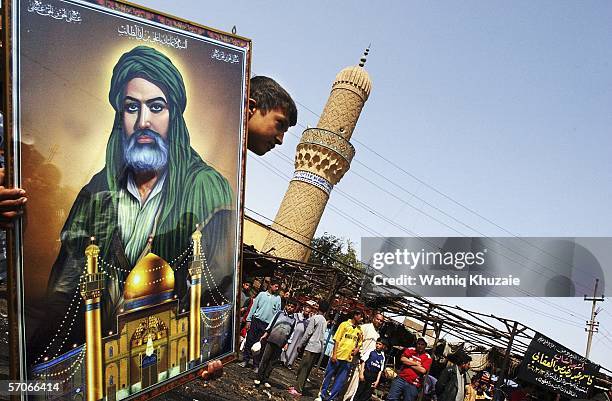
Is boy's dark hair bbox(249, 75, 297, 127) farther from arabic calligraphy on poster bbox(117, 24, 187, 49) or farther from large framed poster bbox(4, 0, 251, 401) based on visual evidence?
arabic calligraphy on poster bbox(117, 24, 187, 49)

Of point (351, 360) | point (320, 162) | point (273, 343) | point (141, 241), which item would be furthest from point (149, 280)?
point (320, 162)

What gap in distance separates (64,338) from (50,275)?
0.84 ft

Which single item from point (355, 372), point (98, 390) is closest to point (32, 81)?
point (98, 390)

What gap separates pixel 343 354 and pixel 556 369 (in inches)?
230

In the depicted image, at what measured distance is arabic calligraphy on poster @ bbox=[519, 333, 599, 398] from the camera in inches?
473

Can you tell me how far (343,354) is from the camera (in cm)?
937

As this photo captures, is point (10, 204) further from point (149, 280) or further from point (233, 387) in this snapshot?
point (233, 387)

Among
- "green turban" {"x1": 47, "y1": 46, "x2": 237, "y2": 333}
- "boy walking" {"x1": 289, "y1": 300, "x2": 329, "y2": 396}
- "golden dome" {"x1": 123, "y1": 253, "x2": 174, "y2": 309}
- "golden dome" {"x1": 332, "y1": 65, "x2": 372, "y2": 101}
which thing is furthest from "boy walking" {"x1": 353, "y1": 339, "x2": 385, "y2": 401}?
"golden dome" {"x1": 332, "y1": 65, "x2": 372, "y2": 101}

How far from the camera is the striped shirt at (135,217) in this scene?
94.0 inches

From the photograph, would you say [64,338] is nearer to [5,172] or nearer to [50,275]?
[50,275]

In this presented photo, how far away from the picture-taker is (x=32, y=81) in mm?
2002

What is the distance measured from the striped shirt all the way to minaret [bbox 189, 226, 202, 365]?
34 cm

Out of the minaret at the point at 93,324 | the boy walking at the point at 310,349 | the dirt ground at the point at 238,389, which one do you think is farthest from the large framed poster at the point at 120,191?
the boy walking at the point at 310,349

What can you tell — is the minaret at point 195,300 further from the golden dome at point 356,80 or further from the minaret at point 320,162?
the golden dome at point 356,80
